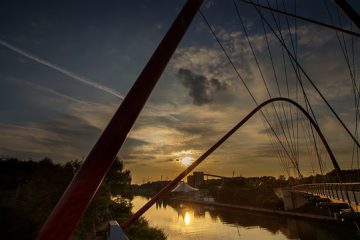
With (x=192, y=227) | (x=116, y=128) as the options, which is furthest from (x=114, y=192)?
(x=116, y=128)

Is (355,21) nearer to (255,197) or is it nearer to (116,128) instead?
(116,128)

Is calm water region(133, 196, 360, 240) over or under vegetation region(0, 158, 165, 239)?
under

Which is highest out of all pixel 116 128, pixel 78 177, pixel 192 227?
pixel 116 128

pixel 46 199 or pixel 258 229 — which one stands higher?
pixel 46 199

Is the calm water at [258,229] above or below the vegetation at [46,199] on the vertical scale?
below

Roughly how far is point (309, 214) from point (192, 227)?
23.5 m

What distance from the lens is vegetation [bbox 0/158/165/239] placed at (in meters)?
10.8

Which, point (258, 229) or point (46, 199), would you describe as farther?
point (258, 229)

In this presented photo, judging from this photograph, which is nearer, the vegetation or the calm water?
the vegetation

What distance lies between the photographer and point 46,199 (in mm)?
27750

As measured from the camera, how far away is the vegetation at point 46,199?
10766 mm

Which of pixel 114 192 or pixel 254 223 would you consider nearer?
pixel 114 192

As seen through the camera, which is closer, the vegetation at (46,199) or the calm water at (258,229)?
the vegetation at (46,199)

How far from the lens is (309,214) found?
59.8m
